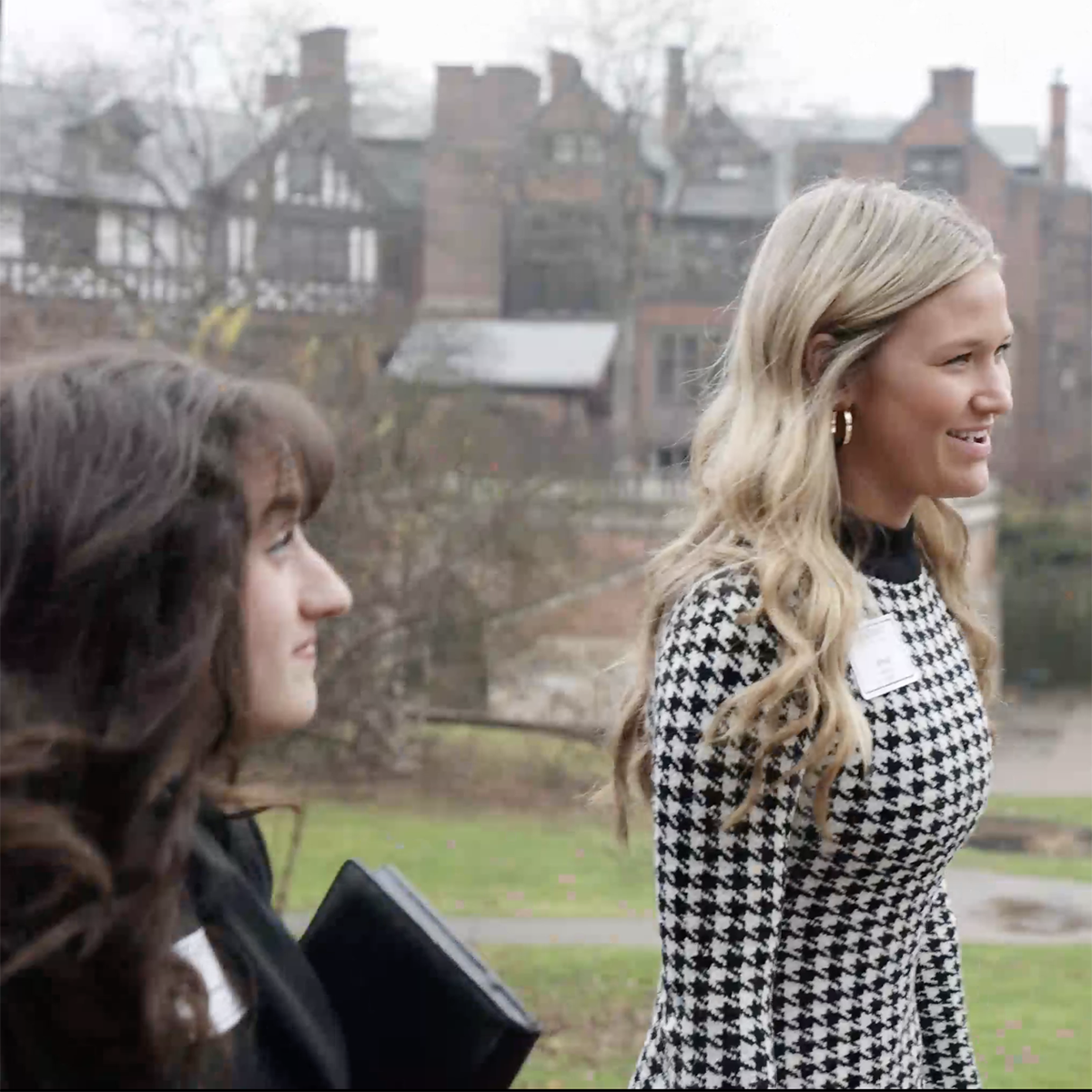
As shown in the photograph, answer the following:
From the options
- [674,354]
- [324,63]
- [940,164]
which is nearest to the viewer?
[324,63]

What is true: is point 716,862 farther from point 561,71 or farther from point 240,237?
point 561,71

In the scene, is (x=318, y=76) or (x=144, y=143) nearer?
(x=318, y=76)

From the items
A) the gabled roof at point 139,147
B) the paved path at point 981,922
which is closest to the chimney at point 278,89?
the gabled roof at point 139,147

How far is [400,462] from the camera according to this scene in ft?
34.9

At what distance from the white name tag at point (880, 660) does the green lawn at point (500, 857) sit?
8.07 metres

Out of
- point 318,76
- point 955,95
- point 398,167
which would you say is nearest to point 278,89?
point 318,76

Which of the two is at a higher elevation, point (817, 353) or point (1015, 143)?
point (1015, 143)

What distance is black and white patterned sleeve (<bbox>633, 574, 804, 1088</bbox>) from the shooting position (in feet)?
4.67

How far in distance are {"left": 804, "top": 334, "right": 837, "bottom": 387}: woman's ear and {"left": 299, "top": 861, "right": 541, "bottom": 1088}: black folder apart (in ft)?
2.35

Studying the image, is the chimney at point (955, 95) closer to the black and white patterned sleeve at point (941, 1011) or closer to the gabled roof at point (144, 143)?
the gabled roof at point (144, 143)

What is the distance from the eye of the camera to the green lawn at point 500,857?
1005 centimetres

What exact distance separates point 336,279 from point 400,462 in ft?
13.0

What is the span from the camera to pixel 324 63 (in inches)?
562

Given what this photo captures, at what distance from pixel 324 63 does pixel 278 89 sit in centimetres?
66
